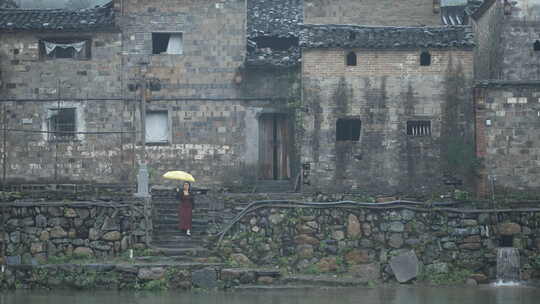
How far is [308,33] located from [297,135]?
11.2 feet

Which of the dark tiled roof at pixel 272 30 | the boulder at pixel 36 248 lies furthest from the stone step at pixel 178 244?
the dark tiled roof at pixel 272 30

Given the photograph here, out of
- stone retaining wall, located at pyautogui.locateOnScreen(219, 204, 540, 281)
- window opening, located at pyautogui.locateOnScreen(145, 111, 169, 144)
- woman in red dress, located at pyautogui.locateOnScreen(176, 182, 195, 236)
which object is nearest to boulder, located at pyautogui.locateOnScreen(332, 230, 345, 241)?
stone retaining wall, located at pyautogui.locateOnScreen(219, 204, 540, 281)

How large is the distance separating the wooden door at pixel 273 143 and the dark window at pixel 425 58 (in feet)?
17.1

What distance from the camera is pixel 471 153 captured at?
1193 inches

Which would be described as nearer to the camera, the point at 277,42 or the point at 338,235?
the point at 338,235

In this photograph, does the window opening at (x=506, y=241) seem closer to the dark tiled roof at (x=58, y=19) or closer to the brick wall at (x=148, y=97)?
the brick wall at (x=148, y=97)

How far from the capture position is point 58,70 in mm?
32688

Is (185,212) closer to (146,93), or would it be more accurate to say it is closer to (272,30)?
(146,93)

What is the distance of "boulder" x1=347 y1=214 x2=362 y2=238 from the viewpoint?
92.2ft

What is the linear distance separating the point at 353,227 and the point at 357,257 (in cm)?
89

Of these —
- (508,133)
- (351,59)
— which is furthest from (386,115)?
(508,133)

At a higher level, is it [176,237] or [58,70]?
[58,70]

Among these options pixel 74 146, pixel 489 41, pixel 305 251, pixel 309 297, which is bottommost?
pixel 309 297

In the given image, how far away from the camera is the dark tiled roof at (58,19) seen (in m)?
32.3
